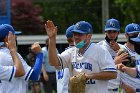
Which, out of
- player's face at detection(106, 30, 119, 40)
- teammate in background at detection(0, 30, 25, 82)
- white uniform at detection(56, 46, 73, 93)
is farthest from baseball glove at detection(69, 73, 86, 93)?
player's face at detection(106, 30, 119, 40)

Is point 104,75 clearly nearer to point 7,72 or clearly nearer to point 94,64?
point 94,64

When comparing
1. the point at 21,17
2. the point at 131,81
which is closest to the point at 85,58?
the point at 131,81

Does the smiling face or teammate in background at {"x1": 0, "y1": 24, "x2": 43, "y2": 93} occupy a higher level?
the smiling face

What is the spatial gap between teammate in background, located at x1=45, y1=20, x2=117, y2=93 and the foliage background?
13675 millimetres

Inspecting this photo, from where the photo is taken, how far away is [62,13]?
77.9 feet

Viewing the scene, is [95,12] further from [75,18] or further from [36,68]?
[36,68]

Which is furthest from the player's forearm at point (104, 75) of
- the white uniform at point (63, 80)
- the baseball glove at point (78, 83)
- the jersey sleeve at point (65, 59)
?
the white uniform at point (63, 80)

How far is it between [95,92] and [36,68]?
2.67ft

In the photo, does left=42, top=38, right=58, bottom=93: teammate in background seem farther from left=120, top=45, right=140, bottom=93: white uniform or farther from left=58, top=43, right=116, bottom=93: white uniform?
left=58, top=43, right=116, bottom=93: white uniform

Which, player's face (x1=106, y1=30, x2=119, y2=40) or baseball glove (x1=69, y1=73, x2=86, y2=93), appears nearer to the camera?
baseball glove (x1=69, y1=73, x2=86, y2=93)

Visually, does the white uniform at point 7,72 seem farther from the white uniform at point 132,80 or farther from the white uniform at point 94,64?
the white uniform at point 132,80

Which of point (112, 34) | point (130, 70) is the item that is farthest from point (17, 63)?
point (112, 34)

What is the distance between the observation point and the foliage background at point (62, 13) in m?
22.3

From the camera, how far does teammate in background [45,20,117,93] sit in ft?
26.4
